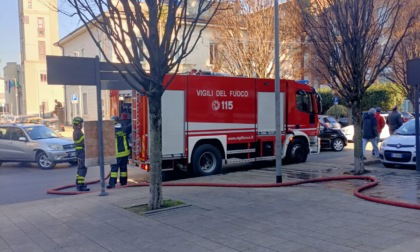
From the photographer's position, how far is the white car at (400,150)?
12.4m

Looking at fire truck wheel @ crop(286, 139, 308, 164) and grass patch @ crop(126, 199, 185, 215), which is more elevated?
fire truck wheel @ crop(286, 139, 308, 164)

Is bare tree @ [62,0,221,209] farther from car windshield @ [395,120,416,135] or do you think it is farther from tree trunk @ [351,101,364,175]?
car windshield @ [395,120,416,135]

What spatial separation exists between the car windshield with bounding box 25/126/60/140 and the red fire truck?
258 inches

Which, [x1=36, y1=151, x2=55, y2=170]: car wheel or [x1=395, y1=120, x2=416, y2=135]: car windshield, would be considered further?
[x1=36, y1=151, x2=55, y2=170]: car wheel

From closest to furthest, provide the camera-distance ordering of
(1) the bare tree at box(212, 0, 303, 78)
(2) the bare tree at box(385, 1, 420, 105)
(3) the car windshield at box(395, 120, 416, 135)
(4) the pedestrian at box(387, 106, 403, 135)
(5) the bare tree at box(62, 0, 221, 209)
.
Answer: (5) the bare tree at box(62, 0, 221, 209) < (3) the car windshield at box(395, 120, 416, 135) < (4) the pedestrian at box(387, 106, 403, 135) < (2) the bare tree at box(385, 1, 420, 105) < (1) the bare tree at box(212, 0, 303, 78)

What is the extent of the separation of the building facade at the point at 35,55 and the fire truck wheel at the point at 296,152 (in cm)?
5076

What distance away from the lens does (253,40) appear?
72.7 feet

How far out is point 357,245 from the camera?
5426 mm

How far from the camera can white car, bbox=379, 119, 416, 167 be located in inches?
489

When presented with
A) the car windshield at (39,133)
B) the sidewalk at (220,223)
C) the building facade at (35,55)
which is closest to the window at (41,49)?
the building facade at (35,55)

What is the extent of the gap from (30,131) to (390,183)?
1296 cm

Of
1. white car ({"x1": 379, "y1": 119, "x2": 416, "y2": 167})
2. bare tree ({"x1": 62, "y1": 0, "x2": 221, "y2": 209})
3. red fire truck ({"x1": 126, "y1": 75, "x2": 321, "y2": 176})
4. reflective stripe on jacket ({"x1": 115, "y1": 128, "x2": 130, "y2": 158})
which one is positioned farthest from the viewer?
white car ({"x1": 379, "y1": 119, "x2": 416, "y2": 167})

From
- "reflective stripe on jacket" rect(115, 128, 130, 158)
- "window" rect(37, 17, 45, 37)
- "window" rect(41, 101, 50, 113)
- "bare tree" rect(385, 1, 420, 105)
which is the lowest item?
"reflective stripe on jacket" rect(115, 128, 130, 158)

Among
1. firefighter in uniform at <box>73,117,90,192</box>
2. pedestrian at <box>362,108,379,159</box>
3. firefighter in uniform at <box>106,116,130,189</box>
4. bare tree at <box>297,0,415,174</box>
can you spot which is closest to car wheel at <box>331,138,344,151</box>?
pedestrian at <box>362,108,379,159</box>
